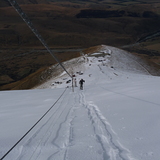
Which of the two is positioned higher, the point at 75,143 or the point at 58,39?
the point at 58,39

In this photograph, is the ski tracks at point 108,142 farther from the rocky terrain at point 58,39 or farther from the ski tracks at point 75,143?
the rocky terrain at point 58,39

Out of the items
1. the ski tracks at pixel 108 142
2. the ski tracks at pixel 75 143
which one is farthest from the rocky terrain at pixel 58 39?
the ski tracks at pixel 108 142

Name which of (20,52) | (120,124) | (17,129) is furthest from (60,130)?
(20,52)

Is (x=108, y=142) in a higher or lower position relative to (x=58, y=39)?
lower

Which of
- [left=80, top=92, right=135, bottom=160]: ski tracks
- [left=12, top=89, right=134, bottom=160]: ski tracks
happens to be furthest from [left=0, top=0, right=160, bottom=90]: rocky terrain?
[left=80, top=92, right=135, bottom=160]: ski tracks

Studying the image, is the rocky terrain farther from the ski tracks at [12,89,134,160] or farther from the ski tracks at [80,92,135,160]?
the ski tracks at [80,92,135,160]

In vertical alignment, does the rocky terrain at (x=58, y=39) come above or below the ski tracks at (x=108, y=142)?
above

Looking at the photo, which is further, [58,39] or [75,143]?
[58,39]

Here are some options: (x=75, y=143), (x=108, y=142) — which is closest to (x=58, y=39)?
(x=75, y=143)

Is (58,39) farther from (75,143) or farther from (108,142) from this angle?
(108,142)

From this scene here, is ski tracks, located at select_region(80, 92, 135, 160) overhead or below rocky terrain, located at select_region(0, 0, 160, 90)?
below

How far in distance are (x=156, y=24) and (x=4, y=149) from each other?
205691mm

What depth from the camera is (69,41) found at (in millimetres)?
131125

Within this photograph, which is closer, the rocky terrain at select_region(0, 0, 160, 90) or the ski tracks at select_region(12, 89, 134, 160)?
the ski tracks at select_region(12, 89, 134, 160)
